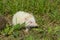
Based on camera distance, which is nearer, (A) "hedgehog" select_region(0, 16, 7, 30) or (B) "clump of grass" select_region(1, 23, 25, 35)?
(B) "clump of grass" select_region(1, 23, 25, 35)

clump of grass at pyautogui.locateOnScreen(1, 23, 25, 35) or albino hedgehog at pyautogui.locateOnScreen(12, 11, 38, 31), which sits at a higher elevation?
albino hedgehog at pyautogui.locateOnScreen(12, 11, 38, 31)

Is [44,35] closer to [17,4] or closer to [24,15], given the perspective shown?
[24,15]

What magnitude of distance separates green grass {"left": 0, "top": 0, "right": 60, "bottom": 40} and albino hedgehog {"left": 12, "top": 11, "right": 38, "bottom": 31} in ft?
0.40

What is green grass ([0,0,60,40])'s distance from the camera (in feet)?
15.2

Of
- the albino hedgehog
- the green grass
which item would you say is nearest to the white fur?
the albino hedgehog

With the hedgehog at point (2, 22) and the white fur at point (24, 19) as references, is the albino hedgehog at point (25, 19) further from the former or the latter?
the hedgehog at point (2, 22)

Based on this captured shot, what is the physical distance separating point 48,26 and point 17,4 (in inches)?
30.6

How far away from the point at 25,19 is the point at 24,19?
0.02 m

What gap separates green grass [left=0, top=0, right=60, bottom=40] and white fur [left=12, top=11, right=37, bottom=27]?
14cm

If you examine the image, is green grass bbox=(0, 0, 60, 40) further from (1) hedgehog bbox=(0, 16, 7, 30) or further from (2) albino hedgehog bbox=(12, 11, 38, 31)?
(1) hedgehog bbox=(0, 16, 7, 30)

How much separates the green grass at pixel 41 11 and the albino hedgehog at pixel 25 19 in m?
0.12

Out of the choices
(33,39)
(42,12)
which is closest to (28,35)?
(33,39)

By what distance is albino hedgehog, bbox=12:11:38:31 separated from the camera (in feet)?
15.2

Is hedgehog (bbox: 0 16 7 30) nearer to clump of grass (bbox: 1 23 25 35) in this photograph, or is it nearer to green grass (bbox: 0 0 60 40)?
clump of grass (bbox: 1 23 25 35)
